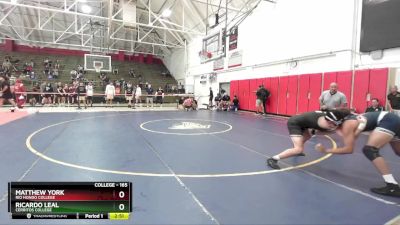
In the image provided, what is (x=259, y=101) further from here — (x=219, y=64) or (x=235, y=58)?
(x=219, y=64)

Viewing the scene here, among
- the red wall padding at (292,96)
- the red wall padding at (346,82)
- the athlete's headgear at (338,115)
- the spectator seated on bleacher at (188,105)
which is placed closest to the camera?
the athlete's headgear at (338,115)

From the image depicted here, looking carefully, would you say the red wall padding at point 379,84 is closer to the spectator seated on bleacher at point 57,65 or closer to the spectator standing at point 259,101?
the spectator standing at point 259,101

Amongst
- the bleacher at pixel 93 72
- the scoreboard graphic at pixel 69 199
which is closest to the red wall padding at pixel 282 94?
the scoreboard graphic at pixel 69 199

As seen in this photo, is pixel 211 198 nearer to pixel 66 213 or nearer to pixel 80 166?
pixel 66 213

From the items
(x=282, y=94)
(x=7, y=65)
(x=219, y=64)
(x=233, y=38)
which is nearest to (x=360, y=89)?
(x=282, y=94)

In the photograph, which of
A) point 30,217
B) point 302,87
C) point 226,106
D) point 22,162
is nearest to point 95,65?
point 226,106

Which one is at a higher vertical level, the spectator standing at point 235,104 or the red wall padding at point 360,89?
the red wall padding at point 360,89

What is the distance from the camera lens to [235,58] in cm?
1705

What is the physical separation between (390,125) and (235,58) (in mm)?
14336

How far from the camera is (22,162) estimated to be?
4.23 meters

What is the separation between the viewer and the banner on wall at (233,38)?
17062 millimetres

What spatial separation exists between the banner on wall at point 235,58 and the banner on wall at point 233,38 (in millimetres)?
454

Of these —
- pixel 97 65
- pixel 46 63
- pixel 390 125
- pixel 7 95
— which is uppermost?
pixel 46 63

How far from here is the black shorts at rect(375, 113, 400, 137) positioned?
321 centimetres
